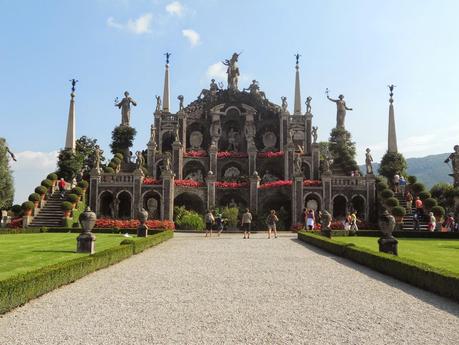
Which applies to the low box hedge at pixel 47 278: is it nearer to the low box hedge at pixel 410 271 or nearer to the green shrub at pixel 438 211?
the low box hedge at pixel 410 271

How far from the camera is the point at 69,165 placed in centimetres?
5397

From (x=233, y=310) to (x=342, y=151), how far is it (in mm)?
54071

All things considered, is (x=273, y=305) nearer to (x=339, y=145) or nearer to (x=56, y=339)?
(x=56, y=339)

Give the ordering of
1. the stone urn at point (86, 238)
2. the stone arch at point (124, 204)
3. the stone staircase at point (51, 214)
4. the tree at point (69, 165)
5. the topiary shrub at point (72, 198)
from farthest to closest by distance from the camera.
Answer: the tree at point (69, 165)
the stone arch at point (124, 204)
the topiary shrub at point (72, 198)
the stone staircase at point (51, 214)
the stone urn at point (86, 238)

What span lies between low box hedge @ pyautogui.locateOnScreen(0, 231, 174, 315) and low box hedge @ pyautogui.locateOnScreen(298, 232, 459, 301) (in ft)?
28.9

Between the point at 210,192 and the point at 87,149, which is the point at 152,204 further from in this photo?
the point at 87,149

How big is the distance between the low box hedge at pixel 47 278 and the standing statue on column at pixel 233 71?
51627mm

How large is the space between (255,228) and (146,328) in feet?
121

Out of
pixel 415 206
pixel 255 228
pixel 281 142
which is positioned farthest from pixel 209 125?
pixel 415 206

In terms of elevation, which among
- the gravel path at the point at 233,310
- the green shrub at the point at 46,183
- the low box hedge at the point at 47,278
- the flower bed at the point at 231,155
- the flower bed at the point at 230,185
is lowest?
the gravel path at the point at 233,310

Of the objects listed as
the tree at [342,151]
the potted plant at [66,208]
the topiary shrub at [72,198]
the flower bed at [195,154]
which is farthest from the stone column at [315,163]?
the potted plant at [66,208]

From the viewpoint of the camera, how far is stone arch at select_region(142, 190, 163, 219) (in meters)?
47.6

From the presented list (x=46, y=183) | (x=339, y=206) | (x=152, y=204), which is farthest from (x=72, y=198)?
(x=339, y=206)

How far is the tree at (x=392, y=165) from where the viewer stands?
57.0m
